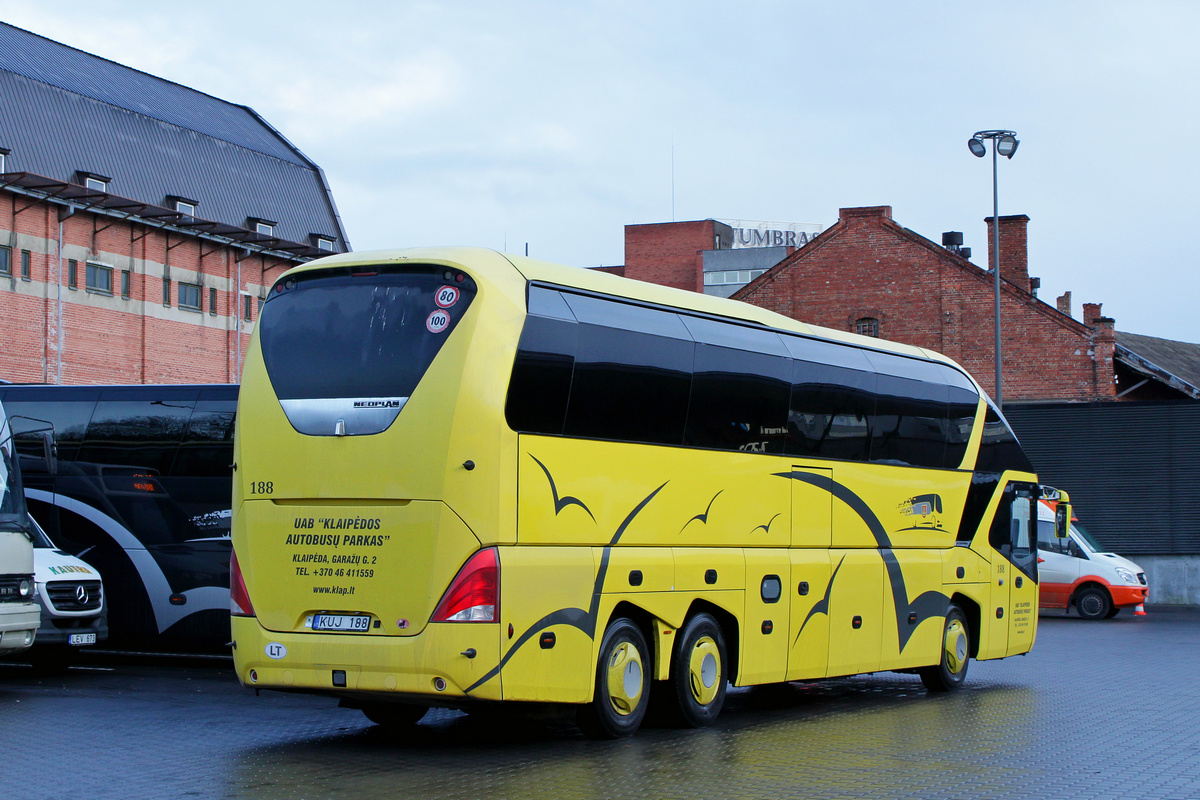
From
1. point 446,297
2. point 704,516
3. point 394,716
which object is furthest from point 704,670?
point 446,297

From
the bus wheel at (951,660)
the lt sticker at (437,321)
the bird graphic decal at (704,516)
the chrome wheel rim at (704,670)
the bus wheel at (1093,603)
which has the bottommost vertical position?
the bus wheel at (1093,603)

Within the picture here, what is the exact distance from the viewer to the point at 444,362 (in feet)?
32.9

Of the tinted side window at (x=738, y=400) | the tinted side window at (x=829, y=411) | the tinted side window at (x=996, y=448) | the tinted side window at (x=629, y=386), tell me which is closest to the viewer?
the tinted side window at (x=629, y=386)

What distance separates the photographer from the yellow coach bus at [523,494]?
9977 millimetres

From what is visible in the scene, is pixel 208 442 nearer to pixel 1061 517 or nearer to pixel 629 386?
pixel 629 386

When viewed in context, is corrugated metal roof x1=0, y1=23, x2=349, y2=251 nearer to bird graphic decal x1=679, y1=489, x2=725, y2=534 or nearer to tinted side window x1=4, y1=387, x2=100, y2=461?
tinted side window x1=4, y1=387, x2=100, y2=461

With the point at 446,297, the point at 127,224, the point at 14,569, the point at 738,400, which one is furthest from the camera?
the point at 127,224

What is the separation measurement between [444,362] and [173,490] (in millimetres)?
8638

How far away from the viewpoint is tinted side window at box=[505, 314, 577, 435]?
10.3 m

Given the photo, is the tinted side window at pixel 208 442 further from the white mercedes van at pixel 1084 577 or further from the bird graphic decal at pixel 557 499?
the white mercedes van at pixel 1084 577

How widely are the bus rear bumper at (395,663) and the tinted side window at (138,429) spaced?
7.81 metres

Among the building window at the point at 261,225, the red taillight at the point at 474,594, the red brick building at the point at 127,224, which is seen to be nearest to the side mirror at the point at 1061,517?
the red taillight at the point at 474,594

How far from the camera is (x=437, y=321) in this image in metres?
10.2

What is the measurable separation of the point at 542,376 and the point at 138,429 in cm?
899
